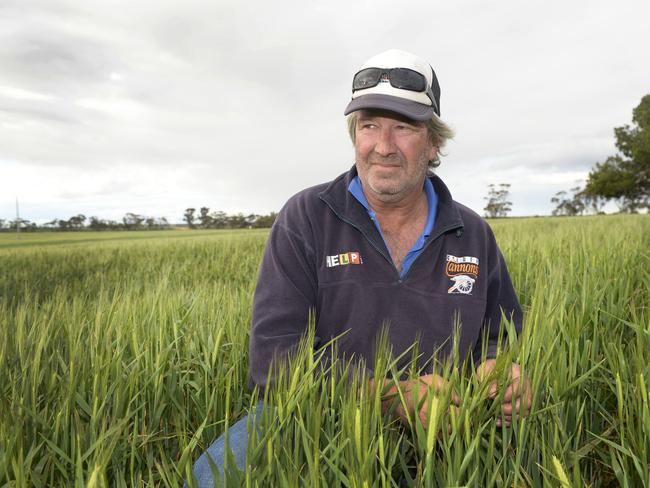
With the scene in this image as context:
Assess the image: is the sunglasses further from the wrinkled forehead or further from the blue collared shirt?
the blue collared shirt

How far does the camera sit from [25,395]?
5.09ft

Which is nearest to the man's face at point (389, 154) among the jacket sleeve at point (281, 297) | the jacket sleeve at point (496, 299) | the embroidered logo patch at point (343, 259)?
the embroidered logo patch at point (343, 259)

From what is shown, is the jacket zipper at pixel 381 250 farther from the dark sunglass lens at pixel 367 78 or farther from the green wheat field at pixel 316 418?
the dark sunglass lens at pixel 367 78

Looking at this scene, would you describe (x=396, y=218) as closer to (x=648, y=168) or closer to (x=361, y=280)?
(x=361, y=280)

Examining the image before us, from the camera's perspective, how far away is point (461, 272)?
2.35 m

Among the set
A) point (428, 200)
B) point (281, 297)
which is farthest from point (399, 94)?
point (281, 297)

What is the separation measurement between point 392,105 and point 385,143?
187mm

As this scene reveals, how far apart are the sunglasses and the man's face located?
15 cm

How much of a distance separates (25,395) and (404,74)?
7.10ft

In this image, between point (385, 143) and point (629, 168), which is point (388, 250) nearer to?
point (385, 143)

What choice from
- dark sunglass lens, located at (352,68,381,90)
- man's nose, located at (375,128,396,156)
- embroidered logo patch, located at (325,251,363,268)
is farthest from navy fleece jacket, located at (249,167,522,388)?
dark sunglass lens, located at (352,68,381,90)

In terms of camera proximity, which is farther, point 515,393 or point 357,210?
point 357,210

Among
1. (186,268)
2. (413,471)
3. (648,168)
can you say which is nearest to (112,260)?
(186,268)

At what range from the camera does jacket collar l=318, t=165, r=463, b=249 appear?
2.29 m
